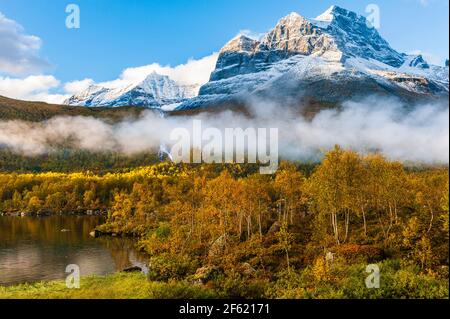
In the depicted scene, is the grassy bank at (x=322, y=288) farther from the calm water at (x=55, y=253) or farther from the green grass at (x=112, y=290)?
the calm water at (x=55, y=253)

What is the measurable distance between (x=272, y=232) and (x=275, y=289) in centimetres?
3165

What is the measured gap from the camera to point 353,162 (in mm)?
55219

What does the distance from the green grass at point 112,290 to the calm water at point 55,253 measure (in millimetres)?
7234

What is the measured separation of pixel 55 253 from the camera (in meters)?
73.8

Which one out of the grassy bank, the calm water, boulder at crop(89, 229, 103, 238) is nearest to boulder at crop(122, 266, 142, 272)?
the calm water

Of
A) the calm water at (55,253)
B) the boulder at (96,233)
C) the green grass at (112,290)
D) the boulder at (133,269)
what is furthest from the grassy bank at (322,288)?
the boulder at (96,233)

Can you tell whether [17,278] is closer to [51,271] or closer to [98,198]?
[51,271]

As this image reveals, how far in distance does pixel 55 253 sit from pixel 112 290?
120 feet

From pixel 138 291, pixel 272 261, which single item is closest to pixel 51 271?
pixel 138 291

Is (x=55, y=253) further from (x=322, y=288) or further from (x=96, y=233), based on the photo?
(x=322, y=288)

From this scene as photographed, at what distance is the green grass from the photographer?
33.4 m

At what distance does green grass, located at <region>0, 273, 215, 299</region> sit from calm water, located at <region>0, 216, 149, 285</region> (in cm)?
723

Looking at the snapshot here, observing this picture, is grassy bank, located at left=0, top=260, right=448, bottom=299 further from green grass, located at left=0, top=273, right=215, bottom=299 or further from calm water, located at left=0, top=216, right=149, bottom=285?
calm water, located at left=0, top=216, right=149, bottom=285

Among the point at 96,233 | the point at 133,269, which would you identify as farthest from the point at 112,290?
the point at 96,233
